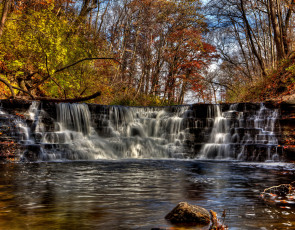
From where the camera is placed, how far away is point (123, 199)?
5316mm

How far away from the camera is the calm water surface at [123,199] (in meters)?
3.89

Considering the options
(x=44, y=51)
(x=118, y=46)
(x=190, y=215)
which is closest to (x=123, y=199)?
(x=190, y=215)

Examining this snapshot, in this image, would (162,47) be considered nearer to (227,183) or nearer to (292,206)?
(227,183)

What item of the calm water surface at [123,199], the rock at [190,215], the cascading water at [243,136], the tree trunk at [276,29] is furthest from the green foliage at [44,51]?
the rock at [190,215]

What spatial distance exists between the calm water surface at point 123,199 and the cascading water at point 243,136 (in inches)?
189

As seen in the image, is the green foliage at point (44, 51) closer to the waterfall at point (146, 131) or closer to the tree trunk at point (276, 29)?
the waterfall at point (146, 131)

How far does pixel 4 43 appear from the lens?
15.9m

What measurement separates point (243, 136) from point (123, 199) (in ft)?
34.0

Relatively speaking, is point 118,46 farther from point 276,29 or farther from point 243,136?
point 243,136

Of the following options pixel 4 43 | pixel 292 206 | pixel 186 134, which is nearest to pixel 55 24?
pixel 4 43

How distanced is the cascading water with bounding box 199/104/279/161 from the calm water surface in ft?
15.8

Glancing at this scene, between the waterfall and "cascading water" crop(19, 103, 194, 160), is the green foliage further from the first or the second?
the waterfall

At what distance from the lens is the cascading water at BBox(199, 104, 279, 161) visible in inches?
523

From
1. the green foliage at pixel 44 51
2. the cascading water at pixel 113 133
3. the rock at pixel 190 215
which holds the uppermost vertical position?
the green foliage at pixel 44 51
